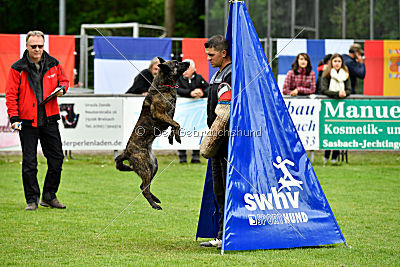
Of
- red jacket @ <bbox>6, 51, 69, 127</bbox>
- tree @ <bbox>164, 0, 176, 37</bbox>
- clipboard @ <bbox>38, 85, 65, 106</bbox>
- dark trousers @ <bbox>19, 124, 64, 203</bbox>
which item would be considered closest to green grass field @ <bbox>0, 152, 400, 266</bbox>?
dark trousers @ <bbox>19, 124, 64, 203</bbox>

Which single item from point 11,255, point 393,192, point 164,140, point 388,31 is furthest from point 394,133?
point 11,255

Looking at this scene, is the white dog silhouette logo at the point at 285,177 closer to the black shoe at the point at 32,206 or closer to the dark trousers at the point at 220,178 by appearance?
the dark trousers at the point at 220,178

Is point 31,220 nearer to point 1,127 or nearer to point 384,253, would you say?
point 384,253

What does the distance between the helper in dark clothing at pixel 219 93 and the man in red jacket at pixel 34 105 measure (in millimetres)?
3390

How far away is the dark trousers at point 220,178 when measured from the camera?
278 inches

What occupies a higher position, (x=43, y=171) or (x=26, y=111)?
(x=26, y=111)

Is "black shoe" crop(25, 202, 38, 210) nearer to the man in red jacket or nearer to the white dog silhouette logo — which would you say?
the man in red jacket

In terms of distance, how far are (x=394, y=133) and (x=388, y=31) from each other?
7.43 m

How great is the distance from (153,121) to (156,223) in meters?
2.51

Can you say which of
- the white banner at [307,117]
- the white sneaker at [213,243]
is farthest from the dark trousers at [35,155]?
the white banner at [307,117]

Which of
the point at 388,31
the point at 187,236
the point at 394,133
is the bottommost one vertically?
the point at 187,236

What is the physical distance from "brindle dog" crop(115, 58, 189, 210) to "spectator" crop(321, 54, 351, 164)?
8.90m

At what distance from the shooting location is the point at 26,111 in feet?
32.2

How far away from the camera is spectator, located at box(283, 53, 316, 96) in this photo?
1573 cm
